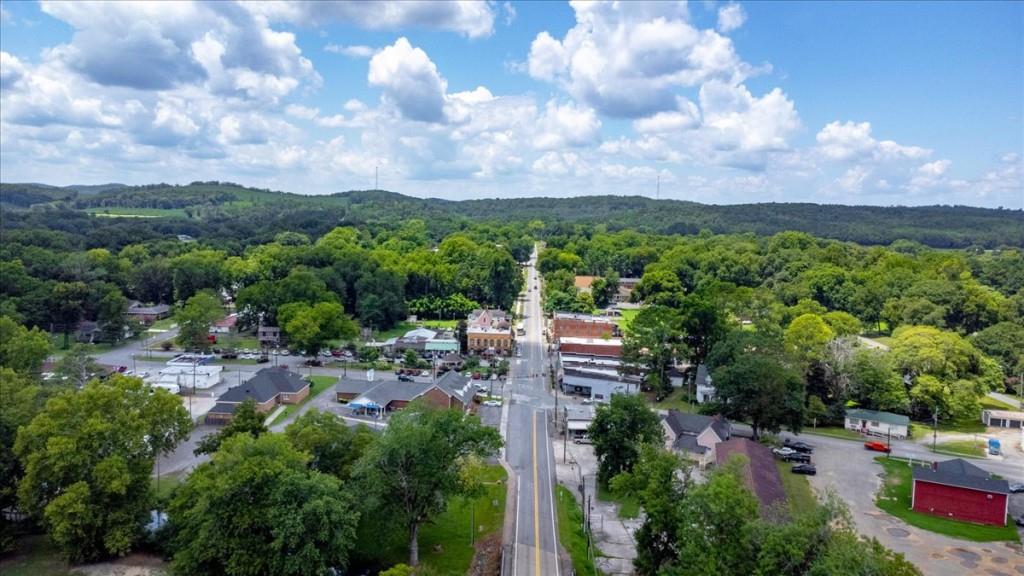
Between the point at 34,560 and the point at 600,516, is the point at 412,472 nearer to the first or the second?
the point at 600,516

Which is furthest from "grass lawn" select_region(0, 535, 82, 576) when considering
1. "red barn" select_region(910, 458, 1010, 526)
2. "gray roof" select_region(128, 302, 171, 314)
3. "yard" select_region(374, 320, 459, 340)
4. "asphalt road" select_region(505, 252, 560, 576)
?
"gray roof" select_region(128, 302, 171, 314)

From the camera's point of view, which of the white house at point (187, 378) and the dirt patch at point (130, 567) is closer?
the dirt patch at point (130, 567)

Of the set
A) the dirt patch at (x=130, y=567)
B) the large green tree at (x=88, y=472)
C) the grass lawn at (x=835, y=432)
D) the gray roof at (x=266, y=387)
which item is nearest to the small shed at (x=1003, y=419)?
the grass lawn at (x=835, y=432)

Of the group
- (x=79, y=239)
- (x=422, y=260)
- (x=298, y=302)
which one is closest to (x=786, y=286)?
(x=422, y=260)

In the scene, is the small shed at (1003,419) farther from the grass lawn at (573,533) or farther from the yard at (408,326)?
the yard at (408,326)

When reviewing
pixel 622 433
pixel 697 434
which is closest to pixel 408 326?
pixel 697 434

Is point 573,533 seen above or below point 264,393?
below

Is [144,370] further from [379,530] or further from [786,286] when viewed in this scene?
[786,286]
